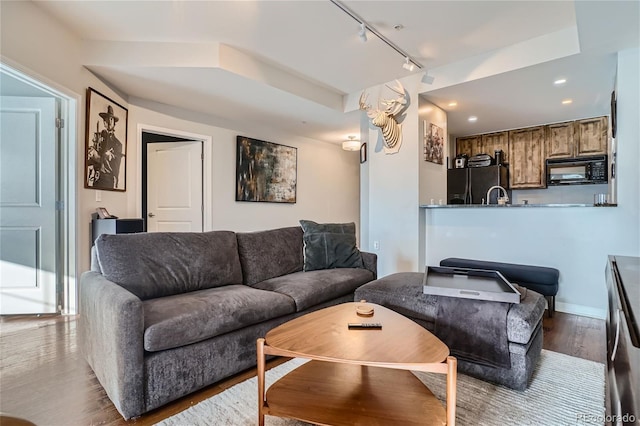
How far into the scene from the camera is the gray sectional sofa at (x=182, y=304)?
152 centimetres

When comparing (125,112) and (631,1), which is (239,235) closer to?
(125,112)

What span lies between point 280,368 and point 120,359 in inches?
35.2

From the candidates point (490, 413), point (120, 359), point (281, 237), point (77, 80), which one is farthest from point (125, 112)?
point (490, 413)

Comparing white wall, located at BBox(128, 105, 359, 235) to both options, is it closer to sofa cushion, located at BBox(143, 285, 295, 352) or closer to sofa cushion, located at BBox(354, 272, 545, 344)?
sofa cushion, located at BBox(143, 285, 295, 352)

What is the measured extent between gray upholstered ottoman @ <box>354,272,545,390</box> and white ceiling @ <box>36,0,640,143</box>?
2.06m

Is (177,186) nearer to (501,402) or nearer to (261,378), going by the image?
(261,378)

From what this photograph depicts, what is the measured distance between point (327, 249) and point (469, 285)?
4.65 feet

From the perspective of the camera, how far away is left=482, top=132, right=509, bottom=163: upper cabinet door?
538cm

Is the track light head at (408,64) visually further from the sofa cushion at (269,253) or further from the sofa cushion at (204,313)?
the sofa cushion at (204,313)

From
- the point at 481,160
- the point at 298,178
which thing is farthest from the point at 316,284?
the point at 481,160

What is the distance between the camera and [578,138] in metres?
4.74

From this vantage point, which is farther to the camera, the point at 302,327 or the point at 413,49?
the point at 413,49

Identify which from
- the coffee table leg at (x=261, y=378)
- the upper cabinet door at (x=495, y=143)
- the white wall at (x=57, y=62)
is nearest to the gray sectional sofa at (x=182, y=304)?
the coffee table leg at (x=261, y=378)

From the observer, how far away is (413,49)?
129 inches
